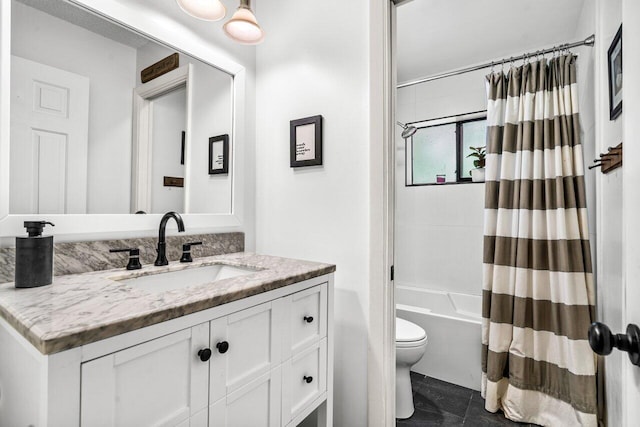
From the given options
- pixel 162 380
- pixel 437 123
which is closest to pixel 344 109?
pixel 162 380

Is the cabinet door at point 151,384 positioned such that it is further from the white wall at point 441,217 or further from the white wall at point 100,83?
the white wall at point 441,217

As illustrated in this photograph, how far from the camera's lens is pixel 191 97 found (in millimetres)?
1475

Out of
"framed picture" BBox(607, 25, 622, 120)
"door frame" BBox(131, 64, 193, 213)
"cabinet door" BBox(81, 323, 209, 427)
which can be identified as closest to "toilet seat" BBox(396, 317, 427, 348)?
"cabinet door" BBox(81, 323, 209, 427)

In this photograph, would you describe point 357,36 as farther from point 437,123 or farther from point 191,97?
point 437,123

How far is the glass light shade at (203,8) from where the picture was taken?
1.17 meters

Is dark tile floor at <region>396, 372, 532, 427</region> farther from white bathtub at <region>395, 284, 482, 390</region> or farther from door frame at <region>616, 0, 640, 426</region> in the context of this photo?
door frame at <region>616, 0, 640, 426</region>

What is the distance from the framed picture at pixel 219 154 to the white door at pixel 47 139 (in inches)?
20.8

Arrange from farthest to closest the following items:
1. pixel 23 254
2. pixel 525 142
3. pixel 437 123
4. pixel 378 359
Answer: pixel 437 123 → pixel 525 142 → pixel 378 359 → pixel 23 254

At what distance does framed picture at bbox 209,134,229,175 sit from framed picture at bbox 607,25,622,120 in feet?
5.39

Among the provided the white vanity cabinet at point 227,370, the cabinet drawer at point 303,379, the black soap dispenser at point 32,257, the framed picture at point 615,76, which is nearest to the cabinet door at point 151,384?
the white vanity cabinet at point 227,370

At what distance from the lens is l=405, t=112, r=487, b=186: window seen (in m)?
2.78

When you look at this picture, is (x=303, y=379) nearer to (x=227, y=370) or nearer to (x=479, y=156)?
(x=227, y=370)

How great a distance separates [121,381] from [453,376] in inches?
86.3

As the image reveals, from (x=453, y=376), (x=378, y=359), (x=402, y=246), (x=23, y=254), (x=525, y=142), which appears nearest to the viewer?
(x=23, y=254)
